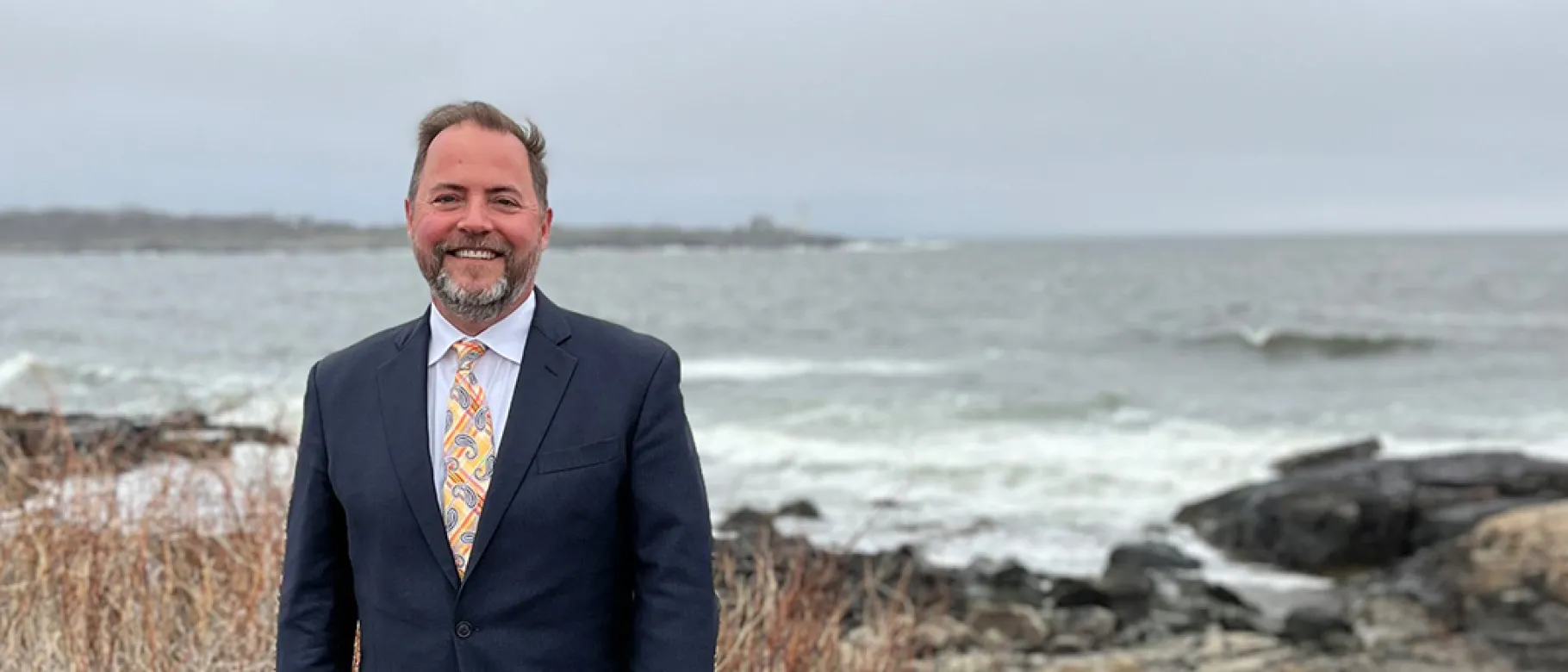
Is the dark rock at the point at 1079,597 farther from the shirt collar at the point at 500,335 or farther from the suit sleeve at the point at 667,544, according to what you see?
the shirt collar at the point at 500,335

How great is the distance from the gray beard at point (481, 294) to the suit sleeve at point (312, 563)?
0.97 ft

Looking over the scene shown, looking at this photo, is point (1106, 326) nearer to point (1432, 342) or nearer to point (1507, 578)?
point (1432, 342)

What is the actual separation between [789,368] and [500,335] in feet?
81.7

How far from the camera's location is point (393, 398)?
1.97 m

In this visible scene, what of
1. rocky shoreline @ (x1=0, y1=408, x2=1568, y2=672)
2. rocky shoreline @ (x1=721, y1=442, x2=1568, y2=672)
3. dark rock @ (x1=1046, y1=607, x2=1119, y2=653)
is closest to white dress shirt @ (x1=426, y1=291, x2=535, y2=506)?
rocky shoreline @ (x1=0, y1=408, x2=1568, y2=672)

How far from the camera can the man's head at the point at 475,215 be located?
1.93 metres

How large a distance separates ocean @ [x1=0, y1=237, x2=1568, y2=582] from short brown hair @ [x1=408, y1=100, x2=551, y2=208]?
4404mm

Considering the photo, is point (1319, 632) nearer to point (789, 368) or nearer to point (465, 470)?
point (465, 470)

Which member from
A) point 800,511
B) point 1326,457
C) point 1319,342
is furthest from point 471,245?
point 1319,342

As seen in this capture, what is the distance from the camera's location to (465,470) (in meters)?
1.93

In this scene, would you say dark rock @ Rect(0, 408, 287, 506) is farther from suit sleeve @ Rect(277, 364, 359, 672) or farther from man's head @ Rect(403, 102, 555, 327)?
man's head @ Rect(403, 102, 555, 327)

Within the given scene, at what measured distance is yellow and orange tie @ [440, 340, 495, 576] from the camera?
1.92m

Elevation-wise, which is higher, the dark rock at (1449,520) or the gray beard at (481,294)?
the gray beard at (481,294)

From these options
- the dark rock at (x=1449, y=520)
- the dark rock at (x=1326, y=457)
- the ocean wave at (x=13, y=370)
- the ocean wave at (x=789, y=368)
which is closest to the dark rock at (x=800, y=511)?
the dark rock at (x=1449, y=520)
